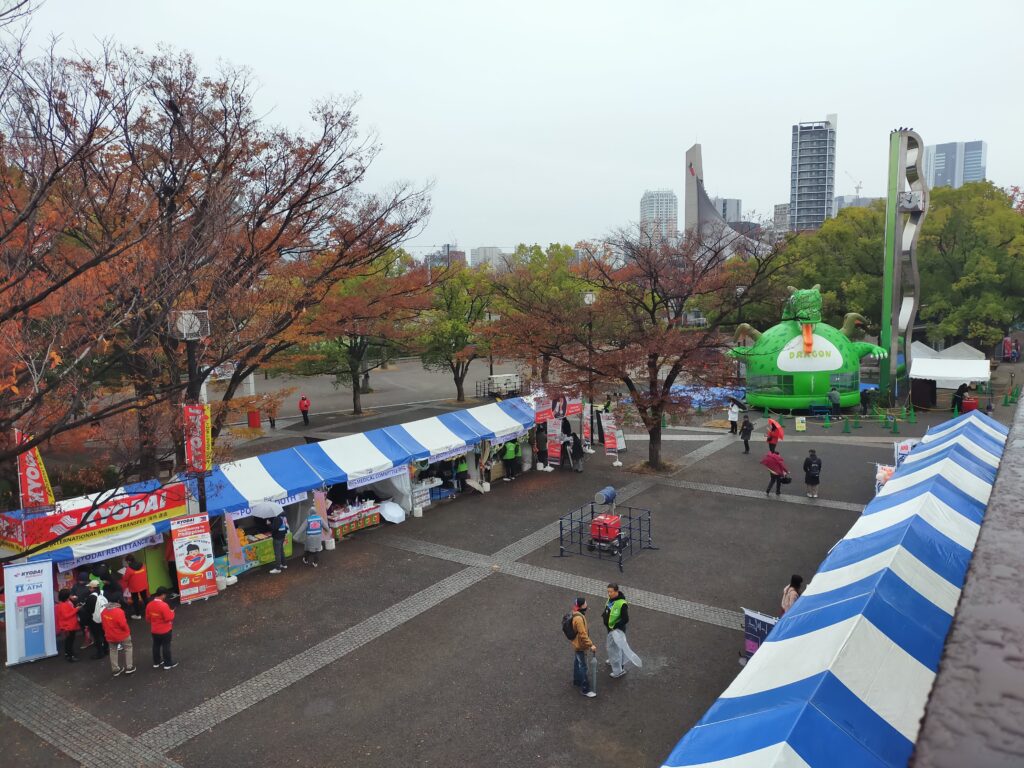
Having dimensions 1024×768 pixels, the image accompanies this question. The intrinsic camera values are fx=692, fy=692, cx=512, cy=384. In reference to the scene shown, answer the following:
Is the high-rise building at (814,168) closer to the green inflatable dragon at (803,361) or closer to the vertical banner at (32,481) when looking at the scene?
the green inflatable dragon at (803,361)

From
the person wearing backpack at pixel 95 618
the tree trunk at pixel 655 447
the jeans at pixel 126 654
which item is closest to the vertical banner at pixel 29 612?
the person wearing backpack at pixel 95 618

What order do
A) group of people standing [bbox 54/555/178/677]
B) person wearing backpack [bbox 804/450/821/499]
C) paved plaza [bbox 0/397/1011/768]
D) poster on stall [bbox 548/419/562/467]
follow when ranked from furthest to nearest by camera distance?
1. poster on stall [bbox 548/419/562/467]
2. person wearing backpack [bbox 804/450/821/499]
3. group of people standing [bbox 54/555/178/677]
4. paved plaza [bbox 0/397/1011/768]

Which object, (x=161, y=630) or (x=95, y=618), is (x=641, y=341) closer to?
(x=161, y=630)

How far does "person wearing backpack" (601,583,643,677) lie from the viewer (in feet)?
30.6

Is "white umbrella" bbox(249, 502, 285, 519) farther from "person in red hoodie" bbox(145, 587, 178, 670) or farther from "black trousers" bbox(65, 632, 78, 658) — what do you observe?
"black trousers" bbox(65, 632, 78, 658)

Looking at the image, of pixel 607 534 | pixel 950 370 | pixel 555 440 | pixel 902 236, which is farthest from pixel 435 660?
pixel 902 236

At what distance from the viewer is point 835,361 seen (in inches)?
1095

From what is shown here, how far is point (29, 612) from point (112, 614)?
2.00 m

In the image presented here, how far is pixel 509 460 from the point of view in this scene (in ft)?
66.3

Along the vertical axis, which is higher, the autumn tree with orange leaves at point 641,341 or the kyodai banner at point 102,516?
the autumn tree with orange leaves at point 641,341

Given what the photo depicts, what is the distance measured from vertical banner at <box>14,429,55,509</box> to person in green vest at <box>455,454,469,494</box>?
9.63 meters

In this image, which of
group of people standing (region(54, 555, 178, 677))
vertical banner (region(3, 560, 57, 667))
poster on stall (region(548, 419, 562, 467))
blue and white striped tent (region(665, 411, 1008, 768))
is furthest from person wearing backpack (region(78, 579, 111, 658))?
poster on stall (region(548, 419, 562, 467))

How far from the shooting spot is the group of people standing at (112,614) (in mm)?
9852

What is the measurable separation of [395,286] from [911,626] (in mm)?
19142
